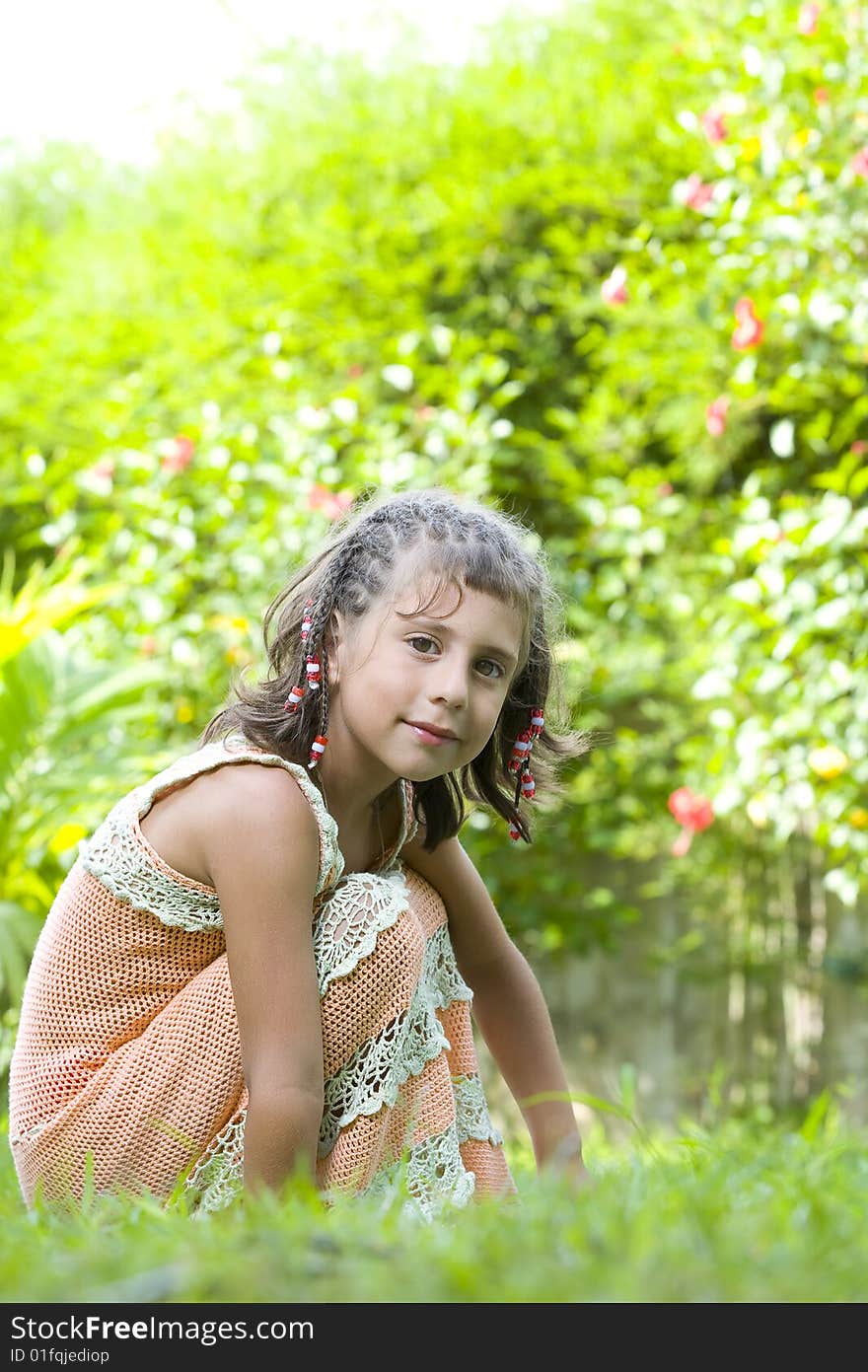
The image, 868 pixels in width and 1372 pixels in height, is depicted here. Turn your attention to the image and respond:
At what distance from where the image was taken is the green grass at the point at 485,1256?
73 centimetres

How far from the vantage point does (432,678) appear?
1.63 meters

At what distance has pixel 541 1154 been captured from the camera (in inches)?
74.0

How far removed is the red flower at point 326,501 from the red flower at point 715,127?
4.05 feet

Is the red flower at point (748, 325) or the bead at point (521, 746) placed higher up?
the red flower at point (748, 325)

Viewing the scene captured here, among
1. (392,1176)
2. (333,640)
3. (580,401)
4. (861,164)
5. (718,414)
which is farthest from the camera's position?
(580,401)

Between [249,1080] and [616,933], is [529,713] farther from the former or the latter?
[616,933]

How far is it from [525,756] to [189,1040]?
0.65 meters

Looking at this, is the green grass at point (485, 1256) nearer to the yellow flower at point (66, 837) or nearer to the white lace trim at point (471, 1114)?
the white lace trim at point (471, 1114)

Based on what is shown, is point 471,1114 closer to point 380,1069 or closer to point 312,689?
point 380,1069

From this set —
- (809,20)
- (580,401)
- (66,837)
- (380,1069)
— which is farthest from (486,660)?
(580,401)

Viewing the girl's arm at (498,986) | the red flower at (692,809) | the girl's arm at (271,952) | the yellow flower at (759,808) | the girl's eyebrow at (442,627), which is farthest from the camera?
the red flower at (692,809)

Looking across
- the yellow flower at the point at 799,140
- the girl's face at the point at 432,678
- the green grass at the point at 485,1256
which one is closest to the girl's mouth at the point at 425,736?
the girl's face at the point at 432,678

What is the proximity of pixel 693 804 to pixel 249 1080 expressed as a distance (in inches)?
88.8


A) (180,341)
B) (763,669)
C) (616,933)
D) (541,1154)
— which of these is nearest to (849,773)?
(763,669)
